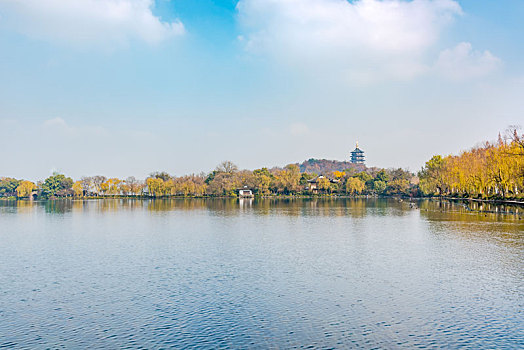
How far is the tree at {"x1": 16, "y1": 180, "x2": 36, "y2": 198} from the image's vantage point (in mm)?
114938

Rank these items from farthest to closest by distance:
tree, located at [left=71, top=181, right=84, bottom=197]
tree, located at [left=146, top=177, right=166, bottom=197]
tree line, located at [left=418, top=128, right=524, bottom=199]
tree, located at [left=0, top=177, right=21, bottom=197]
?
tree, located at [left=0, top=177, right=21, bottom=197], tree, located at [left=71, top=181, right=84, bottom=197], tree, located at [left=146, top=177, right=166, bottom=197], tree line, located at [left=418, top=128, right=524, bottom=199]

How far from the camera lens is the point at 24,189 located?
115 metres

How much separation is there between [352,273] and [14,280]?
1233cm

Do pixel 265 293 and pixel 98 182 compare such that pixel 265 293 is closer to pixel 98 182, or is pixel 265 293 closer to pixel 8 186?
pixel 98 182

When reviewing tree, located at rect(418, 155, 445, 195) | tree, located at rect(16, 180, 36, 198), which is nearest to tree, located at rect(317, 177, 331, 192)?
tree, located at rect(418, 155, 445, 195)

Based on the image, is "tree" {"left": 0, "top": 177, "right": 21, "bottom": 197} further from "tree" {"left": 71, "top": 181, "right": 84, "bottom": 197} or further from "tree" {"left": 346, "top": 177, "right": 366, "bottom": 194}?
"tree" {"left": 346, "top": 177, "right": 366, "bottom": 194}

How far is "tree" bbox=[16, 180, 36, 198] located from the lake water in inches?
4154

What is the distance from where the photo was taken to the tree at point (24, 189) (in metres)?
115

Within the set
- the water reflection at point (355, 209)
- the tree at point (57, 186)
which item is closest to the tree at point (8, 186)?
the tree at point (57, 186)

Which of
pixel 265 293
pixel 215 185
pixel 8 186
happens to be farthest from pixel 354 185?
pixel 8 186

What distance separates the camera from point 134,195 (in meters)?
110

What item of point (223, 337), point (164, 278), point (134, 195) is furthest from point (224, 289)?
point (134, 195)

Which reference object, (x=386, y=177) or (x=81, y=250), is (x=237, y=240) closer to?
(x=81, y=250)

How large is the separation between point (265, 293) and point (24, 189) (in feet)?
402
